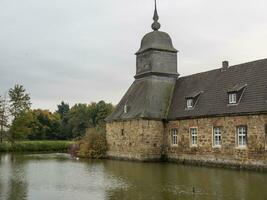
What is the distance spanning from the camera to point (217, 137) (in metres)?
25.7

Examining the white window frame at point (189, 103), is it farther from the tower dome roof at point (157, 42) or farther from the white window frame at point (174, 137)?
the tower dome roof at point (157, 42)

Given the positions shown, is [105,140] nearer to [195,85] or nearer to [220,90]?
[195,85]

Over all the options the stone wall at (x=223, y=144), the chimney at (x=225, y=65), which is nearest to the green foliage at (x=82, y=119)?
the stone wall at (x=223, y=144)

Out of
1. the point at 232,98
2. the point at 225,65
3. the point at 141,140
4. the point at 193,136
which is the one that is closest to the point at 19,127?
the point at 141,140

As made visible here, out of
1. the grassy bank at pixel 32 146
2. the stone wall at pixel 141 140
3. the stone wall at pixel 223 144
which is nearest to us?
the stone wall at pixel 223 144

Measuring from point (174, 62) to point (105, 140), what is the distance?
8.75 m

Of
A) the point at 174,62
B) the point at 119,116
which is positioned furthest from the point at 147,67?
the point at 119,116

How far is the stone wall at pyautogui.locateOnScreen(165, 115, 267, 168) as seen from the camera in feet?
74.3

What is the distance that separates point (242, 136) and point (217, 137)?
82.6 inches

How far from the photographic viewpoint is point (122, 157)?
106 feet

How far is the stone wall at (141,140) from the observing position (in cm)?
3031

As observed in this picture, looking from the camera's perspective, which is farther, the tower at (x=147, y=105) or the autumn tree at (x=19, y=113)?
the autumn tree at (x=19, y=113)

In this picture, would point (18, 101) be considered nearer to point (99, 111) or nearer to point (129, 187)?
point (99, 111)

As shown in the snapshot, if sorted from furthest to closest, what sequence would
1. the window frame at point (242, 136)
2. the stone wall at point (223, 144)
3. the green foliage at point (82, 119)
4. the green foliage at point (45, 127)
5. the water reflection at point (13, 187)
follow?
1. the green foliage at point (82, 119)
2. the green foliage at point (45, 127)
3. the window frame at point (242, 136)
4. the stone wall at point (223, 144)
5. the water reflection at point (13, 187)
